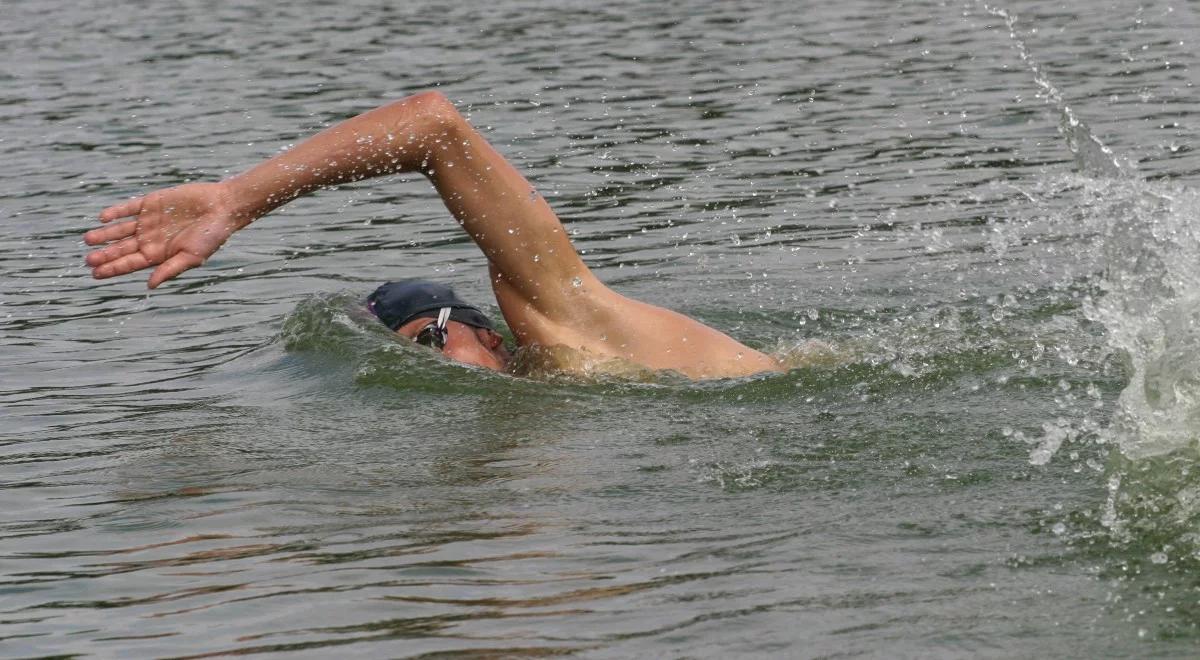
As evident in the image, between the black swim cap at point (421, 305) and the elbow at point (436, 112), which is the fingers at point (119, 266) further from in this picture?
→ the black swim cap at point (421, 305)

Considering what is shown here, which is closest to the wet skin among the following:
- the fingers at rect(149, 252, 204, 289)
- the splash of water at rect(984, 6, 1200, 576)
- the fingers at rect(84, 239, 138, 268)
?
Answer: the fingers at rect(149, 252, 204, 289)

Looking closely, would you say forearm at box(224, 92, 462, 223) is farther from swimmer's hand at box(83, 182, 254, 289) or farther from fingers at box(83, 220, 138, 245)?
fingers at box(83, 220, 138, 245)

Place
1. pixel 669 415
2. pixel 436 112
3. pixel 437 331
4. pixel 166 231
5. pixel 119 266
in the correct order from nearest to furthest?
pixel 119 266
pixel 166 231
pixel 436 112
pixel 669 415
pixel 437 331

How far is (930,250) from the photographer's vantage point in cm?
1020

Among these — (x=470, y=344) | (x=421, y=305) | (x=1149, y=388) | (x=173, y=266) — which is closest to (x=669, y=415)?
(x=470, y=344)

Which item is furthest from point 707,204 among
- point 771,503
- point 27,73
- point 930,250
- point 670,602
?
point 27,73

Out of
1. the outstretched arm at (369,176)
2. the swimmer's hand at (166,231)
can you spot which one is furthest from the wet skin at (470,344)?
the swimmer's hand at (166,231)

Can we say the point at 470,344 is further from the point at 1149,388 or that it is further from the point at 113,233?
the point at 1149,388

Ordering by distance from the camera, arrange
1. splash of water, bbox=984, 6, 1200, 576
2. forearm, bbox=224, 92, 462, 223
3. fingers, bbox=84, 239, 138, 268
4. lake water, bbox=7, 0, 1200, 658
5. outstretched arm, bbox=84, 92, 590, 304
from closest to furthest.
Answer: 1. lake water, bbox=7, 0, 1200, 658
2. splash of water, bbox=984, 6, 1200, 576
3. fingers, bbox=84, 239, 138, 268
4. outstretched arm, bbox=84, 92, 590, 304
5. forearm, bbox=224, 92, 462, 223

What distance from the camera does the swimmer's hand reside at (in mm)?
5512

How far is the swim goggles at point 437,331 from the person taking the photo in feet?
23.2

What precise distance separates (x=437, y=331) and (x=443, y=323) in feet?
0.13

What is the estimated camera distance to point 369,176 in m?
6.18

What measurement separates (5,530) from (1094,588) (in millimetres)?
3541
